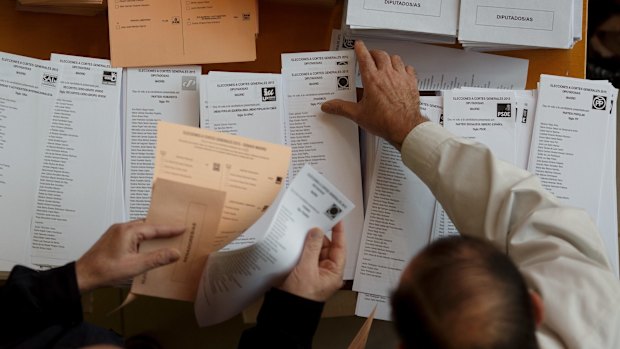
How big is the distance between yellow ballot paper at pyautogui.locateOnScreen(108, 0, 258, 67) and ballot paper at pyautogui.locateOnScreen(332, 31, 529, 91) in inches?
6.6

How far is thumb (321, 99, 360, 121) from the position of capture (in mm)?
1028

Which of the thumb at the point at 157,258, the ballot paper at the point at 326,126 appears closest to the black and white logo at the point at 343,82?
the ballot paper at the point at 326,126

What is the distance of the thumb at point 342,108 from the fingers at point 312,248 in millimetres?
283

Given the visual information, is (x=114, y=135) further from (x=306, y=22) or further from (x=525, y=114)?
(x=525, y=114)

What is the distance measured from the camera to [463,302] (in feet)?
1.93

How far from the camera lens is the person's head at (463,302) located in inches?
22.9

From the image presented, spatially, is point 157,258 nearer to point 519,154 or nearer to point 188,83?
point 188,83

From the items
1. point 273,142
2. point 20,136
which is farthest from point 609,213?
point 20,136

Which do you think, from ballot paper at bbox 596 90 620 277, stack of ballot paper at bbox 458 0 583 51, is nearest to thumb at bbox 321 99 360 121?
stack of ballot paper at bbox 458 0 583 51

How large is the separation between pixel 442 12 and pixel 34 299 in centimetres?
77

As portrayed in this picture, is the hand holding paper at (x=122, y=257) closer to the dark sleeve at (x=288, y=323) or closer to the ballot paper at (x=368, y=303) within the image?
the dark sleeve at (x=288, y=323)

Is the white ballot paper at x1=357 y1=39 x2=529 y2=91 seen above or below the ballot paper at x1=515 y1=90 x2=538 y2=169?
above

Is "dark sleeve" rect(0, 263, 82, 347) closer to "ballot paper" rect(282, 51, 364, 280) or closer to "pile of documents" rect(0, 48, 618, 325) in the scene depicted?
"pile of documents" rect(0, 48, 618, 325)

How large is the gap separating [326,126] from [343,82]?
8cm
